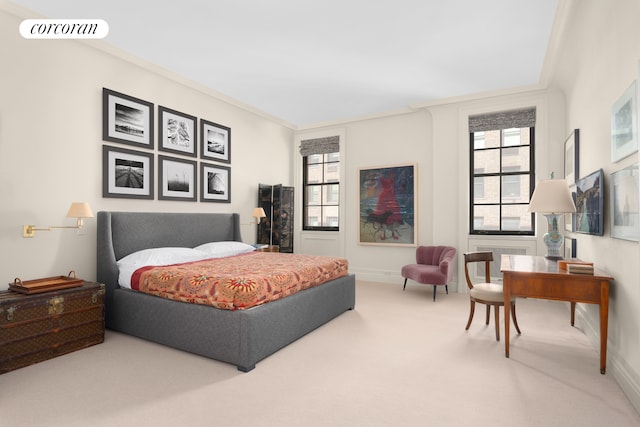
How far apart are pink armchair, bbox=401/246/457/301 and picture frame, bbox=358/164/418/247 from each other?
0.42 meters

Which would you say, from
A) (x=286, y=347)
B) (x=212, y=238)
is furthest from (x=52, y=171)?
(x=286, y=347)

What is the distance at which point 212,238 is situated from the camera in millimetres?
4852

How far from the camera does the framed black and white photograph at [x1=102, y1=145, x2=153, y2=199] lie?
12.2 feet

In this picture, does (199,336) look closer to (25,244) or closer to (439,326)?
(25,244)

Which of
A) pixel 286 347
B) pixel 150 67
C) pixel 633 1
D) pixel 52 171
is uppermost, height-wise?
pixel 150 67

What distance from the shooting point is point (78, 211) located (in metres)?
3.18

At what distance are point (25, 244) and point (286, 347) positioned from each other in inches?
101

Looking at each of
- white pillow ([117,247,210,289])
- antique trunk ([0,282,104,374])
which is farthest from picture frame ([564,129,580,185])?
antique trunk ([0,282,104,374])

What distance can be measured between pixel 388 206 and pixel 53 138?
473 centimetres

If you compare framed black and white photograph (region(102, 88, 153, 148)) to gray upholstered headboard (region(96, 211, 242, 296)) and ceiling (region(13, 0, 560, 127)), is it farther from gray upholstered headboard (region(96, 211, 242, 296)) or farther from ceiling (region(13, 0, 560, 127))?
gray upholstered headboard (region(96, 211, 242, 296))

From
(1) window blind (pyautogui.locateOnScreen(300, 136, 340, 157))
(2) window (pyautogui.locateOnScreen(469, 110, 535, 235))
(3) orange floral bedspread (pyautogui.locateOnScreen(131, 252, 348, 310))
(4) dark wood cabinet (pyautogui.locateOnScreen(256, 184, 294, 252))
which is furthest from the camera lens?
(1) window blind (pyautogui.locateOnScreen(300, 136, 340, 157))

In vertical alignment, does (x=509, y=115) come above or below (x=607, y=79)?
above

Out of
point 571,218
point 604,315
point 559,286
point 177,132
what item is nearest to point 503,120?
point 571,218

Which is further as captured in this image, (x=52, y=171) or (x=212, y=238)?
(x=212, y=238)
